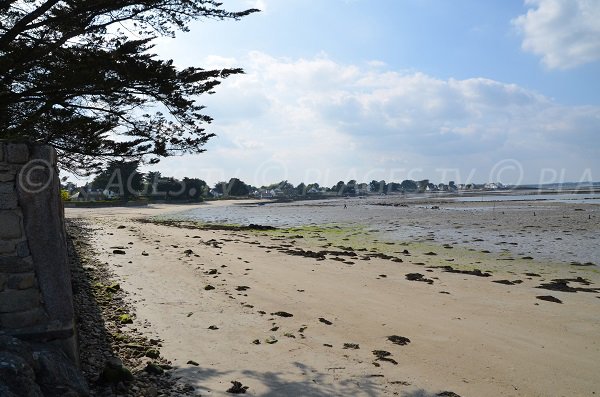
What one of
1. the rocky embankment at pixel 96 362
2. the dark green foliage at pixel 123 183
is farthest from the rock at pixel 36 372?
the dark green foliage at pixel 123 183

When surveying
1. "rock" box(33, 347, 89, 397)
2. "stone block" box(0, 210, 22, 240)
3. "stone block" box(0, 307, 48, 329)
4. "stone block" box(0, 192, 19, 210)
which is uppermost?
"stone block" box(0, 192, 19, 210)

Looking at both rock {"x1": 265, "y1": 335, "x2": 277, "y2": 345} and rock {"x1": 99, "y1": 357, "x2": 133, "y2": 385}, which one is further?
rock {"x1": 265, "y1": 335, "x2": 277, "y2": 345}

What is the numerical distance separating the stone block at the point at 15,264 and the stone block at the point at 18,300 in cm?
18

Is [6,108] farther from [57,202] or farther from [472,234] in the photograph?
[472,234]

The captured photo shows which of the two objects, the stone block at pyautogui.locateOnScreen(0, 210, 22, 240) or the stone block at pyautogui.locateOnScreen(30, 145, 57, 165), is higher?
the stone block at pyautogui.locateOnScreen(30, 145, 57, 165)

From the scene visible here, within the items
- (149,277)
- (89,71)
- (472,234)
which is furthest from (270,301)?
(472,234)

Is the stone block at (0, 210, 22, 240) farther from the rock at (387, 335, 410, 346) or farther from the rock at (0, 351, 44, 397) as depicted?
the rock at (387, 335, 410, 346)

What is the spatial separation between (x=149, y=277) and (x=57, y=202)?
19.3 ft

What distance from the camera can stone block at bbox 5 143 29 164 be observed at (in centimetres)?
401

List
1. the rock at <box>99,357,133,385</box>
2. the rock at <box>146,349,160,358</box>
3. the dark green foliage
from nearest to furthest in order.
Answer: the rock at <box>99,357,133,385</box> → the rock at <box>146,349,160,358</box> → the dark green foliage

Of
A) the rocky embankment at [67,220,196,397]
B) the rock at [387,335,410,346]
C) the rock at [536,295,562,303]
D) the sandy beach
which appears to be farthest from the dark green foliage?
the rock at [387,335,410,346]

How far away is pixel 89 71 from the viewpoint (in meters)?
5.98

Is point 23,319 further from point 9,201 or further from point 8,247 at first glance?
point 9,201

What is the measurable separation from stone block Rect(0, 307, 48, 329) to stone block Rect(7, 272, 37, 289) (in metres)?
0.24
